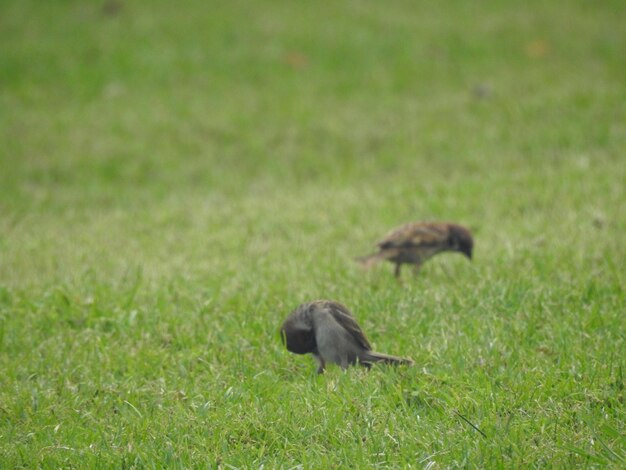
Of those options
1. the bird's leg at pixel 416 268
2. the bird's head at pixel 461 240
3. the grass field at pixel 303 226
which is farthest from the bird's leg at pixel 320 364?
the bird's head at pixel 461 240

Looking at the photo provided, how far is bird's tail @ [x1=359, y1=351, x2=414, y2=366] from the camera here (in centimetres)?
512

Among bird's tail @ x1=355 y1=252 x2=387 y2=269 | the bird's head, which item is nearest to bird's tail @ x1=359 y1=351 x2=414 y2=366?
bird's tail @ x1=355 y1=252 x2=387 y2=269

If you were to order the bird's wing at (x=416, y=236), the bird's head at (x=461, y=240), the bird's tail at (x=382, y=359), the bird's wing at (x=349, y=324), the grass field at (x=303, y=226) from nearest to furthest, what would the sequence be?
the grass field at (x=303, y=226) → the bird's tail at (x=382, y=359) → the bird's wing at (x=349, y=324) → the bird's wing at (x=416, y=236) → the bird's head at (x=461, y=240)

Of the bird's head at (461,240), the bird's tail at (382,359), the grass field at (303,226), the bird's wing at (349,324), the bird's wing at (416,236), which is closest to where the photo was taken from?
the grass field at (303,226)

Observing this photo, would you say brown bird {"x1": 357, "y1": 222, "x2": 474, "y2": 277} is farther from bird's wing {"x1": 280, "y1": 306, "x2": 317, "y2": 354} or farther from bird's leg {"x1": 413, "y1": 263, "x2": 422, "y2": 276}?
bird's wing {"x1": 280, "y1": 306, "x2": 317, "y2": 354}

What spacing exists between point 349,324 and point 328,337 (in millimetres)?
167

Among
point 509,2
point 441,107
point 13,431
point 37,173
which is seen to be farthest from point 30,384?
point 509,2

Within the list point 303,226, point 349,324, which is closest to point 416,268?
point 349,324

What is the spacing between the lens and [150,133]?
46.3 ft

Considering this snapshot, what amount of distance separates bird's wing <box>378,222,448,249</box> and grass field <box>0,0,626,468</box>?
0.33 m

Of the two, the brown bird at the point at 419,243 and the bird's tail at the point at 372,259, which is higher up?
the brown bird at the point at 419,243

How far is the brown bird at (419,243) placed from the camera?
Answer: 7.34 m

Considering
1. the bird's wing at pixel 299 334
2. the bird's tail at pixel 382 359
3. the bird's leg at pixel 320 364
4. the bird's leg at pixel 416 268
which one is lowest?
the bird's leg at pixel 416 268

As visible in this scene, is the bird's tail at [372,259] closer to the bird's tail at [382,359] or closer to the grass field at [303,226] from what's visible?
the grass field at [303,226]
